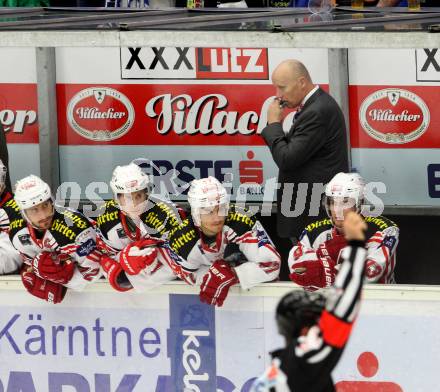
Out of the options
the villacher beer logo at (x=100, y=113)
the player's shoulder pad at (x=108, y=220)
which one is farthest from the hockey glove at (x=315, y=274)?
the villacher beer logo at (x=100, y=113)

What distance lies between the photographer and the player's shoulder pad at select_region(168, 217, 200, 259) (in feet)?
22.0

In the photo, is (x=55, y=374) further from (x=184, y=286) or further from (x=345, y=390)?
(x=345, y=390)

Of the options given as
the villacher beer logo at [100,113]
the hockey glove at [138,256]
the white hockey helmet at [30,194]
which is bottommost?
the hockey glove at [138,256]

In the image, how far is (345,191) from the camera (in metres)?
6.64

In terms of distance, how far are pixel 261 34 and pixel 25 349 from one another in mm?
1971

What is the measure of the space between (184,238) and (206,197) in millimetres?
285

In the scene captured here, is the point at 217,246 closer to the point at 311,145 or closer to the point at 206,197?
the point at 206,197

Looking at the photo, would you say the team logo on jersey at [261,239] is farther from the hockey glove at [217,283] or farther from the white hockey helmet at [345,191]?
the white hockey helmet at [345,191]

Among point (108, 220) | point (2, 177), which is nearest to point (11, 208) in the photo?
point (2, 177)

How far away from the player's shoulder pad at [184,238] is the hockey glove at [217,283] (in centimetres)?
19

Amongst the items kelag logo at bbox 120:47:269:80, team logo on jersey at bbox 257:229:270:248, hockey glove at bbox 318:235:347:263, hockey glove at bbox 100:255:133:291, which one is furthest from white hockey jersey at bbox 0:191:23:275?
kelag logo at bbox 120:47:269:80

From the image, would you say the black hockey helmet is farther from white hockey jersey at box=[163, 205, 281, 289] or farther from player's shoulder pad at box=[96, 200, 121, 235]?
player's shoulder pad at box=[96, 200, 121, 235]

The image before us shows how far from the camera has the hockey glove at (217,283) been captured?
21.4 ft

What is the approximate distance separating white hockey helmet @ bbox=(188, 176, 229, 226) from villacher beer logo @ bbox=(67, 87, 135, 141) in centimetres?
234
